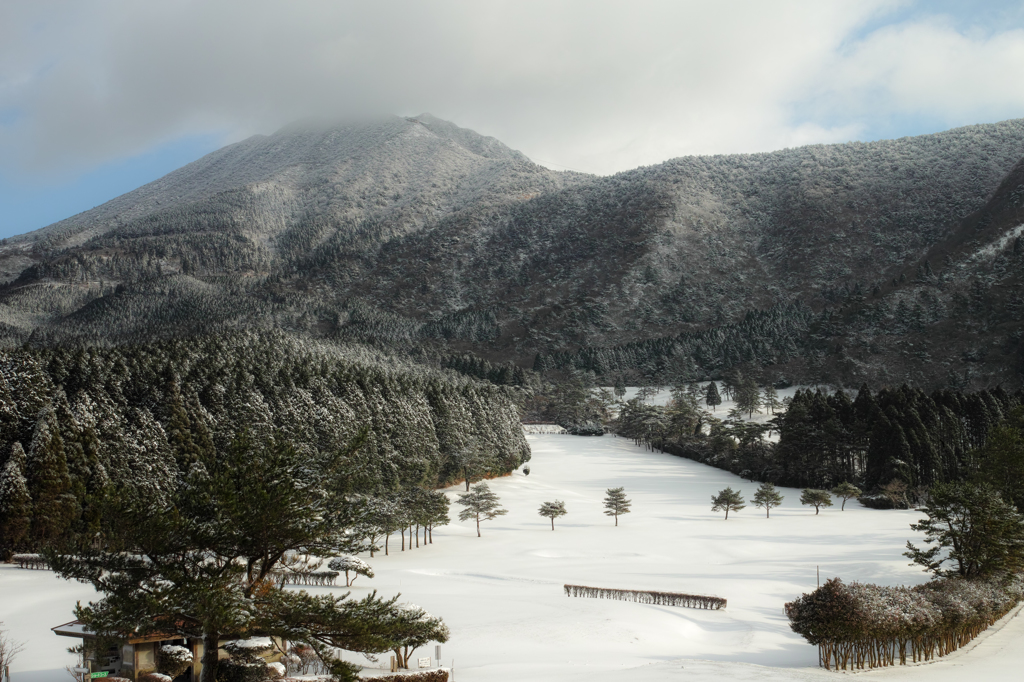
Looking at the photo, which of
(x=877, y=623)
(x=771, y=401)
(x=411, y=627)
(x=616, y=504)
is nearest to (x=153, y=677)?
(x=411, y=627)

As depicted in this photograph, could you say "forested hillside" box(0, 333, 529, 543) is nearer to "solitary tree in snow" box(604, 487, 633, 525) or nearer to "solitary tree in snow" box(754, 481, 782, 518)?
"solitary tree in snow" box(604, 487, 633, 525)

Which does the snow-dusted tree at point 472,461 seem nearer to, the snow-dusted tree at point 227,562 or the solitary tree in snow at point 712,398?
the snow-dusted tree at point 227,562

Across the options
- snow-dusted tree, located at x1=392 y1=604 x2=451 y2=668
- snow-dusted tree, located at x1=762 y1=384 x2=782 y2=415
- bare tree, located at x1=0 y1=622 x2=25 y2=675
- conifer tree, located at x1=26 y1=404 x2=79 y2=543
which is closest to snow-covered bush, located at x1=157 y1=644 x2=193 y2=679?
bare tree, located at x1=0 y1=622 x2=25 y2=675

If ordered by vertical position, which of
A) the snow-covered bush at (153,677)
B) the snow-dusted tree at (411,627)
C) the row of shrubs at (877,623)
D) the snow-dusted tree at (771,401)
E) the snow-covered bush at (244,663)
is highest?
the snow-dusted tree at (771,401)

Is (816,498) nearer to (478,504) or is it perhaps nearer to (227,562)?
(478,504)

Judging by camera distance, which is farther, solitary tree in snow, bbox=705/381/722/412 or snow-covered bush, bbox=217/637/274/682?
solitary tree in snow, bbox=705/381/722/412

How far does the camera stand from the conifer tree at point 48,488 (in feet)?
142

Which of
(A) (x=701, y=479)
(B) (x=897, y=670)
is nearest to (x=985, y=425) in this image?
(A) (x=701, y=479)

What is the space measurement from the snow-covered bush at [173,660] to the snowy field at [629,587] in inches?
158

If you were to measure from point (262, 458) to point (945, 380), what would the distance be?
484 feet

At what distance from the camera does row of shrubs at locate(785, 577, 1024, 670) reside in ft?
85.4

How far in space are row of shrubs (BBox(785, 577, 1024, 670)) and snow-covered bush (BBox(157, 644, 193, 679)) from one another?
2006cm

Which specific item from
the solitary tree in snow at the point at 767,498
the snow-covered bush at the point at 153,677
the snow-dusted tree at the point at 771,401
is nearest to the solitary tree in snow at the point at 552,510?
the solitary tree in snow at the point at 767,498

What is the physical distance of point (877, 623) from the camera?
1023 inches
